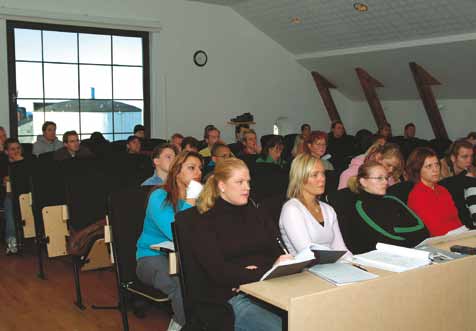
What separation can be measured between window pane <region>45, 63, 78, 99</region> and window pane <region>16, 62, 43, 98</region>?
10 cm

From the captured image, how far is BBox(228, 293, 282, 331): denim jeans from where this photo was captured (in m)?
2.62

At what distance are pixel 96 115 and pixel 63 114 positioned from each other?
0.55m

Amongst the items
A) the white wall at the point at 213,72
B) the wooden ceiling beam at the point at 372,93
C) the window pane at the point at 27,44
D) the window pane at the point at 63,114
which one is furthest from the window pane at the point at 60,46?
the wooden ceiling beam at the point at 372,93

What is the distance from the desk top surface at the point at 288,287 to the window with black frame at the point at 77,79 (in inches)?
287

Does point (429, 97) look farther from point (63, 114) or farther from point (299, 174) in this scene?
point (299, 174)

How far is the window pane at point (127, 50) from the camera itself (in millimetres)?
9750

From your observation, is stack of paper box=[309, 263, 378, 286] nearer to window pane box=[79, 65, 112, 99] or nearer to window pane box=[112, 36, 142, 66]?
window pane box=[79, 65, 112, 99]

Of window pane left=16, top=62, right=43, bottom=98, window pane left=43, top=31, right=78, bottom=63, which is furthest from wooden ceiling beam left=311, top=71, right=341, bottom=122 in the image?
window pane left=16, top=62, right=43, bottom=98

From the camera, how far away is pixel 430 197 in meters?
4.11

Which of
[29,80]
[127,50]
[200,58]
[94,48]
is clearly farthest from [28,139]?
[200,58]

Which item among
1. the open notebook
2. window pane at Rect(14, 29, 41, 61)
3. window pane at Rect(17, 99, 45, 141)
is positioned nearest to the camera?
the open notebook

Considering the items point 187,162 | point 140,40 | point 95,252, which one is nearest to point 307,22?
point 140,40

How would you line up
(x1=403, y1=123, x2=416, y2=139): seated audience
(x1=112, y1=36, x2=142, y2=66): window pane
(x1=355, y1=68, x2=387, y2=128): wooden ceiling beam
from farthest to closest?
1. (x1=355, y1=68, x2=387, y2=128): wooden ceiling beam
2. (x1=403, y1=123, x2=416, y2=139): seated audience
3. (x1=112, y1=36, x2=142, y2=66): window pane

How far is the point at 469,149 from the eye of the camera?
5035 millimetres
